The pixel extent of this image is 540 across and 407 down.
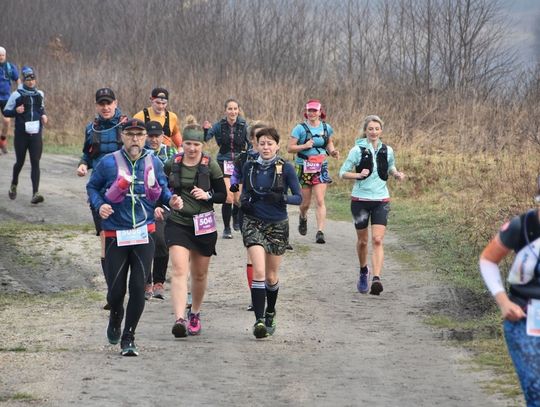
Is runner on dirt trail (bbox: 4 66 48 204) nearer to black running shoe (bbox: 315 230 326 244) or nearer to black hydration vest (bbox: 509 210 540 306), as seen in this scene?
black running shoe (bbox: 315 230 326 244)

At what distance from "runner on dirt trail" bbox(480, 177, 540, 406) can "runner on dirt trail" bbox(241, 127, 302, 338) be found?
168 inches

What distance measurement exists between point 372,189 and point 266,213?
2594mm

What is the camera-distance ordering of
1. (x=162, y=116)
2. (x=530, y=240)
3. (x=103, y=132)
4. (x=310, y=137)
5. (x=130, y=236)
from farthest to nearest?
1. (x=310, y=137)
2. (x=162, y=116)
3. (x=103, y=132)
4. (x=130, y=236)
5. (x=530, y=240)

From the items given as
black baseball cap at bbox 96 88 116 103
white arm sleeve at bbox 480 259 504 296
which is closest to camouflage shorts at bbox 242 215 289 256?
black baseball cap at bbox 96 88 116 103

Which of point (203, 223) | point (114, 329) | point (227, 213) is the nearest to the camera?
point (114, 329)

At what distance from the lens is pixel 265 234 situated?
10375 millimetres

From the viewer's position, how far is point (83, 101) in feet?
107

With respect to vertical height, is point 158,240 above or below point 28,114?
below

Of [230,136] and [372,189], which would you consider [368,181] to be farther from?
[230,136]

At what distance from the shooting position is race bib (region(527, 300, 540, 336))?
6090 mm

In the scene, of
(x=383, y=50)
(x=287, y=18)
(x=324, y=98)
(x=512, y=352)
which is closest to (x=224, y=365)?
(x=512, y=352)

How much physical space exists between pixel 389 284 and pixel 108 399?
594cm

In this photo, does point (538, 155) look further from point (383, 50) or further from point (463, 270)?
point (383, 50)

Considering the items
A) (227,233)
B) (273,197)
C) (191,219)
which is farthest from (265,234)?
(227,233)
